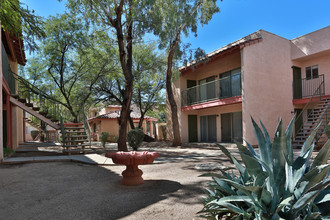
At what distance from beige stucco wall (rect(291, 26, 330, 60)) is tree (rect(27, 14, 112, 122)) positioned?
11.9 meters

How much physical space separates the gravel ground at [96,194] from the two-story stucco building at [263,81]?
7.82 m

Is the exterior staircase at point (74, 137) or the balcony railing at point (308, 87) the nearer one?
the exterior staircase at point (74, 137)

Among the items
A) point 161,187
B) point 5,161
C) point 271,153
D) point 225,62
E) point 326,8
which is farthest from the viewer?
point 225,62

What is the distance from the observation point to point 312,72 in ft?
46.3

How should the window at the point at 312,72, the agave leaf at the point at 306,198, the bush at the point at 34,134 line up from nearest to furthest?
the agave leaf at the point at 306,198, the window at the point at 312,72, the bush at the point at 34,134

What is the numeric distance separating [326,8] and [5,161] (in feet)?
53.3

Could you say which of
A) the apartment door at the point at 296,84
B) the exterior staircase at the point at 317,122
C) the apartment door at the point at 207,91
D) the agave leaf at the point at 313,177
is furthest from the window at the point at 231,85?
the agave leaf at the point at 313,177

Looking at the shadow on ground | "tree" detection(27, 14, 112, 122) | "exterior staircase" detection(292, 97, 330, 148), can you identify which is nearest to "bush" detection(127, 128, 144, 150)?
"tree" detection(27, 14, 112, 122)

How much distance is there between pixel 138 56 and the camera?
1795cm

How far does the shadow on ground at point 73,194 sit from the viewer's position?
338cm

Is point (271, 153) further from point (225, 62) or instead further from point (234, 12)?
point (225, 62)

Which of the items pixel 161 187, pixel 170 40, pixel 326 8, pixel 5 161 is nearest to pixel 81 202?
pixel 161 187

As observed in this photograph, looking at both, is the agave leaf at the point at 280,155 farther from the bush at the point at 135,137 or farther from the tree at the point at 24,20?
the bush at the point at 135,137

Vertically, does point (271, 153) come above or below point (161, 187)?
above
